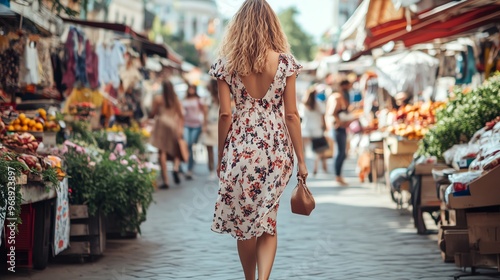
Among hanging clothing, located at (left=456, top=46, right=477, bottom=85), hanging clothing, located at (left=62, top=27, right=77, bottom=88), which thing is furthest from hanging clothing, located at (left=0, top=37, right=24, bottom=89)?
hanging clothing, located at (left=456, top=46, right=477, bottom=85)

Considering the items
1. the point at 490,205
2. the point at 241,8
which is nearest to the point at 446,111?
the point at 490,205

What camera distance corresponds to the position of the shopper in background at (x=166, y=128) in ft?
61.6

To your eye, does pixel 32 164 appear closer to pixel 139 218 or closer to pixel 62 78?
pixel 139 218

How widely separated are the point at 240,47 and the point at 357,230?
5263 mm

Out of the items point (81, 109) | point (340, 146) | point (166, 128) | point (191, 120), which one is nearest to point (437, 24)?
point (340, 146)

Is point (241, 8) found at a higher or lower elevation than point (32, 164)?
higher

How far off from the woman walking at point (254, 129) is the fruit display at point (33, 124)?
4.06 meters

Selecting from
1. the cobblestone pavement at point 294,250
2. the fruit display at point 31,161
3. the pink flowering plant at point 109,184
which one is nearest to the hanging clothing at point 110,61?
the cobblestone pavement at point 294,250

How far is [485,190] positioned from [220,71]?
7.86 ft

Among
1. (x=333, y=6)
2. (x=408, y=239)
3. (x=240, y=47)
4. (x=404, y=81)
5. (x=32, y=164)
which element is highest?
(x=333, y=6)

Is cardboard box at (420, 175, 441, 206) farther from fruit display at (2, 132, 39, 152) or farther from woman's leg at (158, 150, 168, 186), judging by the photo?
woman's leg at (158, 150, 168, 186)

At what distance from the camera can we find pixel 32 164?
27.6ft

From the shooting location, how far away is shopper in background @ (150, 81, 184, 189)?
18766 mm

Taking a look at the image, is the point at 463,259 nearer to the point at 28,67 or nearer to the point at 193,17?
the point at 28,67
